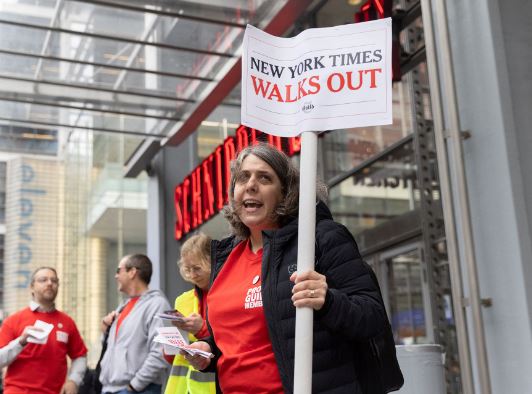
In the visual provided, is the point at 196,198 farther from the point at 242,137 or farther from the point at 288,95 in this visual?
the point at 288,95

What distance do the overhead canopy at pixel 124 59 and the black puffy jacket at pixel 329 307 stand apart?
432 cm

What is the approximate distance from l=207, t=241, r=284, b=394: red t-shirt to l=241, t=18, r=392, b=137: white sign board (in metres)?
0.51

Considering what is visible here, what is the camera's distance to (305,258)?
2.28 m

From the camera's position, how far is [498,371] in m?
3.51

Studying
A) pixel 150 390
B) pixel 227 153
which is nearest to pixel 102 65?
pixel 227 153

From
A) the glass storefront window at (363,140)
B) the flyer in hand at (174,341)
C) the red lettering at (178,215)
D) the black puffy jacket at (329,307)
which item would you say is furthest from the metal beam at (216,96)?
the black puffy jacket at (329,307)

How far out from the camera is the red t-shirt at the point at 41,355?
5.89 metres

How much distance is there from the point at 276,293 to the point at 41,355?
4127mm

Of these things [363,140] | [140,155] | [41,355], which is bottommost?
[41,355]

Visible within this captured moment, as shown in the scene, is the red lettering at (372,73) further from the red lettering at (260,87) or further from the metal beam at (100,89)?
the metal beam at (100,89)

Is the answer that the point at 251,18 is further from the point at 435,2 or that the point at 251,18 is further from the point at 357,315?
the point at 357,315

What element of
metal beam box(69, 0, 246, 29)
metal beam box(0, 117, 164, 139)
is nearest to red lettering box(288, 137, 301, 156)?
metal beam box(69, 0, 246, 29)

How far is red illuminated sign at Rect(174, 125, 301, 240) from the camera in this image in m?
8.80

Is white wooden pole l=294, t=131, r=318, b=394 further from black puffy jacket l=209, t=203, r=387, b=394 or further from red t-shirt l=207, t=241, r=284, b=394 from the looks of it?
red t-shirt l=207, t=241, r=284, b=394
